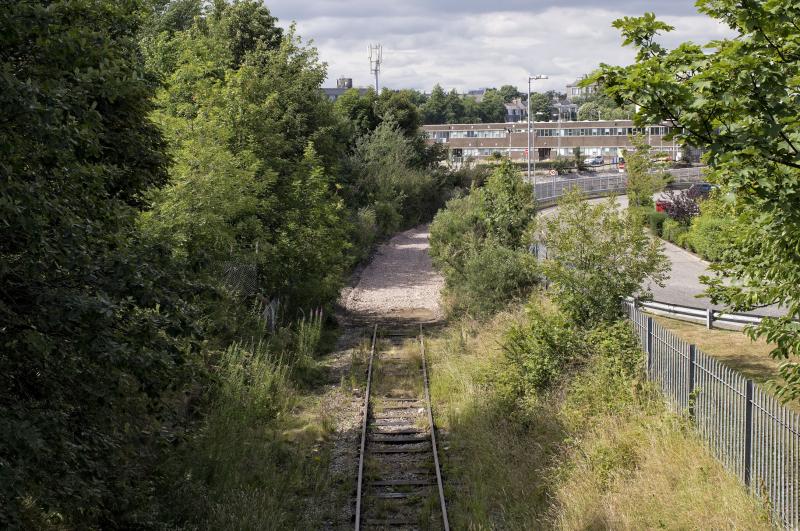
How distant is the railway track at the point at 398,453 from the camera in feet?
40.3

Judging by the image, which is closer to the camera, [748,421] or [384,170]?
[748,421]

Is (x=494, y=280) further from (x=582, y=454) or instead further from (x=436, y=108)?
(x=436, y=108)

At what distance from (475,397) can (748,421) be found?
7406 mm

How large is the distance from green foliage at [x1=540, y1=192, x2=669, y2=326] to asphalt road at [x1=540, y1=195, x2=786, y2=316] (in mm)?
5164

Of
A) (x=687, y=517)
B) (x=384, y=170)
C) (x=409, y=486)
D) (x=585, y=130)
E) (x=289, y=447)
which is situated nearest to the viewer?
(x=687, y=517)

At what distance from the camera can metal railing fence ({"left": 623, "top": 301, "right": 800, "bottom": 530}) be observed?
30.5 feet

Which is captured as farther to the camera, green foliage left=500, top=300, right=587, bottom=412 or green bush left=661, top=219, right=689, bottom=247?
green bush left=661, top=219, right=689, bottom=247

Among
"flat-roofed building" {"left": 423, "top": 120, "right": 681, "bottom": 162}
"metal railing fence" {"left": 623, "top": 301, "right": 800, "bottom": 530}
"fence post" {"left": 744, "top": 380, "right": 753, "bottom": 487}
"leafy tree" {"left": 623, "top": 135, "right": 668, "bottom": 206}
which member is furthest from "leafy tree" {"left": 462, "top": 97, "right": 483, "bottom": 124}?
"fence post" {"left": 744, "top": 380, "right": 753, "bottom": 487}

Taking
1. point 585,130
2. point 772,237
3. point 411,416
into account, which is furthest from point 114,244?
point 585,130

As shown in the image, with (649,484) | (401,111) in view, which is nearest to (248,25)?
(401,111)

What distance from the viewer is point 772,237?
8.31 metres

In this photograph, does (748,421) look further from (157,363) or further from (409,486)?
(157,363)

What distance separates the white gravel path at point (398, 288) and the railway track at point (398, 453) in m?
7.99

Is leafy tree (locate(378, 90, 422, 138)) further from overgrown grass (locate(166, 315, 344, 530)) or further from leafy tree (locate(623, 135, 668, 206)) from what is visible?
overgrown grass (locate(166, 315, 344, 530))
